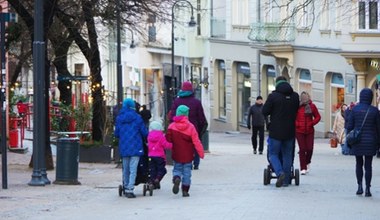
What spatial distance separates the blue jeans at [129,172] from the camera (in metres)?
18.0

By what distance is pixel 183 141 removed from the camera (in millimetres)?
18047

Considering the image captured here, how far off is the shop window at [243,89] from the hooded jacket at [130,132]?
4016 cm

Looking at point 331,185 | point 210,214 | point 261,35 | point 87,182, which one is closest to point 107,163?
point 87,182

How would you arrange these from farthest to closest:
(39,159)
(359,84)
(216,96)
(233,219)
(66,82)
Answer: (216,96), (359,84), (66,82), (39,159), (233,219)

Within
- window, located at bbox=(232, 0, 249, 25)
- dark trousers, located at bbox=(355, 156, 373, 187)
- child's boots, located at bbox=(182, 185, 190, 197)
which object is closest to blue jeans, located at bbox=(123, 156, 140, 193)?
child's boots, located at bbox=(182, 185, 190, 197)

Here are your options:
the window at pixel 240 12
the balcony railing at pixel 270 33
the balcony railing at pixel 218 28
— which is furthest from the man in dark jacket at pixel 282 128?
the balcony railing at pixel 218 28

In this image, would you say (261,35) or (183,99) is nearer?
(183,99)

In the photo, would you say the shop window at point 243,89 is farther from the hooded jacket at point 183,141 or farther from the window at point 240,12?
the hooded jacket at point 183,141

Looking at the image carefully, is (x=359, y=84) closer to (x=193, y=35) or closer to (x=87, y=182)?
(x=193, y=35)

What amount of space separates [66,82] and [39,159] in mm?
16368

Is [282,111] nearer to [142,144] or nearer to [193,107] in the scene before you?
[142,144]

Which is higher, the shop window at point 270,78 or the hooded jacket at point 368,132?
the shop window at point 270,78

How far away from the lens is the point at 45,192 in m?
19.1

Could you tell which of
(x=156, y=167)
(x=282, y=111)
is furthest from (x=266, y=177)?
(x=156, y=167)
